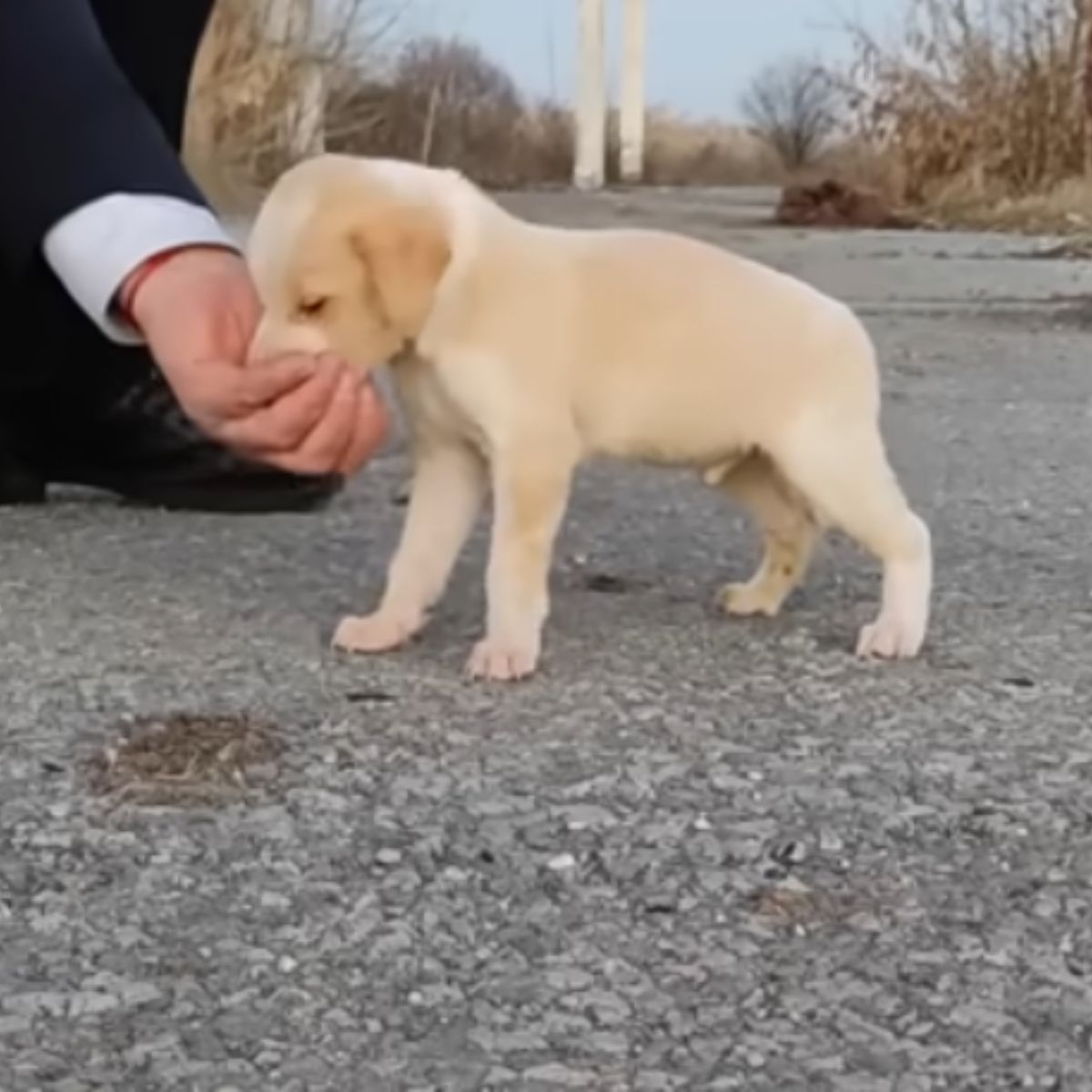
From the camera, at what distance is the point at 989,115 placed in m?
9.96

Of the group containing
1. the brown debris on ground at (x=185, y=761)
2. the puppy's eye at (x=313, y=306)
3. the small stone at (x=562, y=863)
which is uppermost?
the puppy's eye at (x=313, y=306)

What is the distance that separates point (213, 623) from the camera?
1755 millimetres

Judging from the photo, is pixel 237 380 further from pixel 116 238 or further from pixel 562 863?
pixel 562 863

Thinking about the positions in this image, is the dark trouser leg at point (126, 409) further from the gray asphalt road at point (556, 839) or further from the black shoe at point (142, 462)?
the gray asphalt road at point (556, 839)

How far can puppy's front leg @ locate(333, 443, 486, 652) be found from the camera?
1.74 m

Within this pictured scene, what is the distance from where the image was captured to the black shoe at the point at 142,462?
7.22 feet

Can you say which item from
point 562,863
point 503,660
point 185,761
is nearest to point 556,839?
point 562,863

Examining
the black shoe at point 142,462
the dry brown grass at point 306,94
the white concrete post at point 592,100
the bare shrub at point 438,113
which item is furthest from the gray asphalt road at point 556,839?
the white concrete post at point 592,100

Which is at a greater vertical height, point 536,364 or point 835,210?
point 536,364

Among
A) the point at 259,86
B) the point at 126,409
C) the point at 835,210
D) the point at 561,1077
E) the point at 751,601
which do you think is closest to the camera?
the point at 561,1077

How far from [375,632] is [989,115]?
866cm

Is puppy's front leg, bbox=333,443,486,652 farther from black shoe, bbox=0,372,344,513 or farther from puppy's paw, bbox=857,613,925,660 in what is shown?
black shoe, bbox=0,372,344,513

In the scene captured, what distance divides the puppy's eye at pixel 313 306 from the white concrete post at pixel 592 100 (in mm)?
11434

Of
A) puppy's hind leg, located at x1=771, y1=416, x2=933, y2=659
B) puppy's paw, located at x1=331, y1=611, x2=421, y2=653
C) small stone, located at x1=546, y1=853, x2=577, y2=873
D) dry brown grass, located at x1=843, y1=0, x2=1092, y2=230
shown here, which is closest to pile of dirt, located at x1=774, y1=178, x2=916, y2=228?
dry brown grass, located at x1=843, y1=0, x2=1092, y2=230
